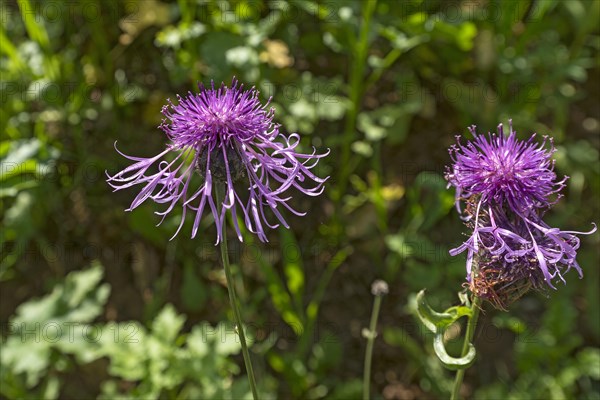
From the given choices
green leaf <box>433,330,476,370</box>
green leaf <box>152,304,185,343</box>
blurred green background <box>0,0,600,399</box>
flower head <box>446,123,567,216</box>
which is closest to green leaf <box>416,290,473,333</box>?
green leaf <box>433,330,476,370</box>

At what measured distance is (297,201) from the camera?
3.74 meters

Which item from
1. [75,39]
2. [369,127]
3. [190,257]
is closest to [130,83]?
[75,39]

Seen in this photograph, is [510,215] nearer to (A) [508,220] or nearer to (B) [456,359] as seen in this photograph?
(A) [508,220]

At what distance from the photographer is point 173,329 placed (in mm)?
2900

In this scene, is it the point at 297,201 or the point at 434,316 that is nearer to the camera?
the point at 434,316

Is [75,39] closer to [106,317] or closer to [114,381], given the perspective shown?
[106,317]

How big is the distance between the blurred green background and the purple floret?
135 centimetres

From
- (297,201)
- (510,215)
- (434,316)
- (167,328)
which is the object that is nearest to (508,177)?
(510,215)

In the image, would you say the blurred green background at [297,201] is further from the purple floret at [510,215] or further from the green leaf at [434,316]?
the purple floret at [510,215]

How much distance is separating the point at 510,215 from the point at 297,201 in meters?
1.97

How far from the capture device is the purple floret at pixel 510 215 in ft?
5.73

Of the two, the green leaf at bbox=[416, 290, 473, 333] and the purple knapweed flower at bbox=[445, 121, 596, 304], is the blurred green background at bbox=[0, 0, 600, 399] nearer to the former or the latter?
the green leaf at bbox=[416, 290, 473, 333]

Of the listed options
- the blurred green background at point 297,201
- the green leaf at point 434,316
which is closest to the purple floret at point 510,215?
the green leaf at point 434,316

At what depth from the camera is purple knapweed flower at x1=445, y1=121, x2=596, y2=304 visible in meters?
1.75
